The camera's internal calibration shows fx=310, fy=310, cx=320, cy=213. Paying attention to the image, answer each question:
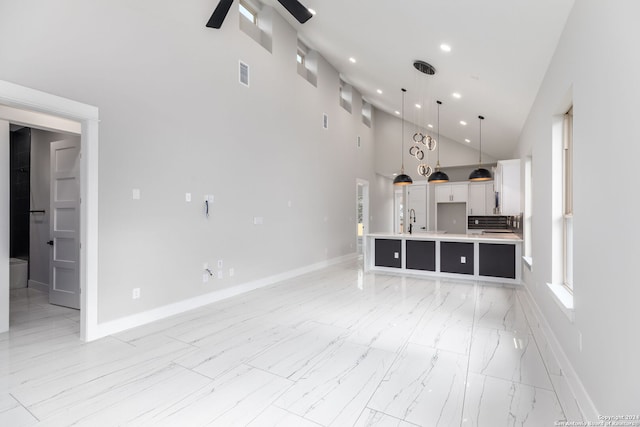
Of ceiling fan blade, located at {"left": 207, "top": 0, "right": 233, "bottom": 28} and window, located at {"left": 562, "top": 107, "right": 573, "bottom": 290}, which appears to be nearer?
window, located at {"left": 562, "top": 107, "right": 573, "bottom": 290}

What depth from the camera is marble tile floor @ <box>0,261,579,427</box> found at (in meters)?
1.96

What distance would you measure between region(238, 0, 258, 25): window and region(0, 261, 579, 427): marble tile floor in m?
4.85

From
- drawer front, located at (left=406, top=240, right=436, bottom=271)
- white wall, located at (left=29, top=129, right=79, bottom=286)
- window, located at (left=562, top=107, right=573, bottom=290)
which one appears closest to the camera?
window, located at (left=562, top=107, right=573, bottom=290)

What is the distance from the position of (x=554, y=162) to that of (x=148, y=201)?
4.30 meters

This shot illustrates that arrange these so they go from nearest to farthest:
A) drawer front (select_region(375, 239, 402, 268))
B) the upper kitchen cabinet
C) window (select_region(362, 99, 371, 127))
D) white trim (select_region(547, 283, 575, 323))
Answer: white trim (select_region(547, 283, 575, 323)), the upper kitchen cabinet, drawer front (select_region(375, 239, 402, 268)), window (select_region(362, 99, 371, 127))

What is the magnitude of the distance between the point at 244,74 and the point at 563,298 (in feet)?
16.5

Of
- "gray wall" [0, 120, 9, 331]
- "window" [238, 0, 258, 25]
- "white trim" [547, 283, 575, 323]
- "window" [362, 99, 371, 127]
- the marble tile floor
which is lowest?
the marble tile floor

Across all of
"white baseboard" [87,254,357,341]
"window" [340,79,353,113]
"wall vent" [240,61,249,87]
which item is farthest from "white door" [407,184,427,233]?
"wall vent" [240,61,249,87]

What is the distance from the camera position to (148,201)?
3.65 m

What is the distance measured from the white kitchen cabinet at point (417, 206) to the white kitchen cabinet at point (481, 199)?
4.30ft

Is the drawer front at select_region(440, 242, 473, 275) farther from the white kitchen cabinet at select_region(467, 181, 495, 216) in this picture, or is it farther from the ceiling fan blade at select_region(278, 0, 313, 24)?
the ceiling fan blade at select_region(278, 0, 313, 24)

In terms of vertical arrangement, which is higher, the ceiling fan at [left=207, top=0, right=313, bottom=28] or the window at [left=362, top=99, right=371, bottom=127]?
the window at [left=362, top=99, right=371, bottom=127]

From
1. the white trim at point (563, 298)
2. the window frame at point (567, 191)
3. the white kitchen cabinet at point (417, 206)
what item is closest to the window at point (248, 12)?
the window frame at point (567, 191)

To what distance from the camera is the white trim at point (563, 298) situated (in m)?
2.33
